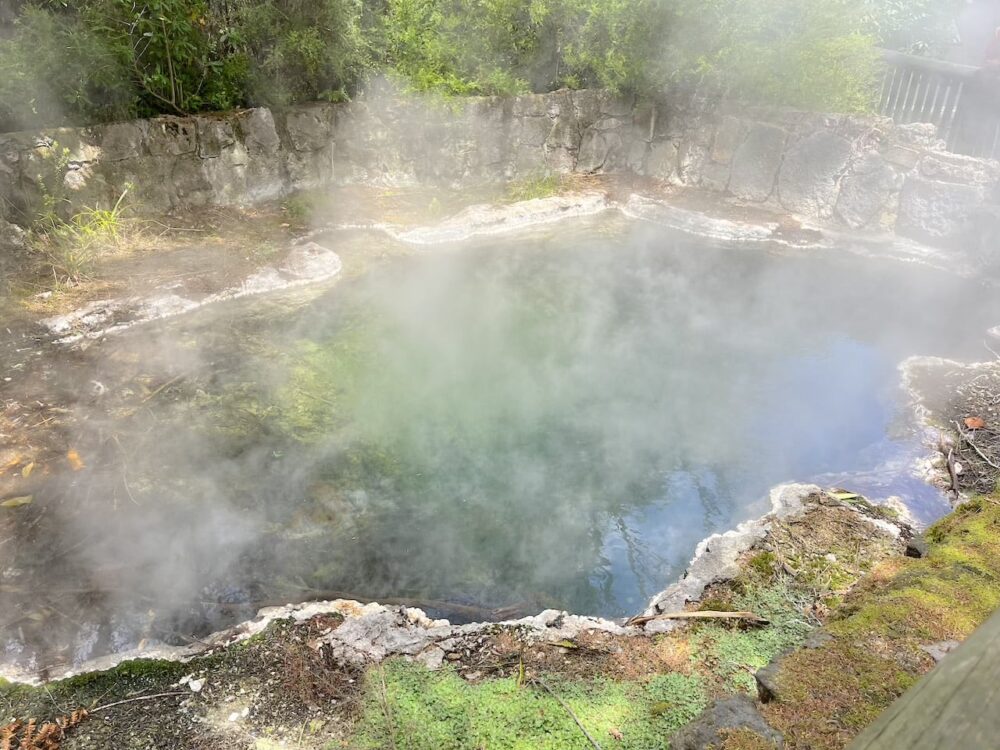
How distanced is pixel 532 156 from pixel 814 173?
4392mm

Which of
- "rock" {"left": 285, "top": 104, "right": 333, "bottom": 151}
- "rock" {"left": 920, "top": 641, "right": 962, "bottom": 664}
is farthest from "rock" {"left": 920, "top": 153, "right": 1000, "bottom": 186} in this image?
"rock" {"left": 920, "top": 641, "right": 962, "bottom": 664}

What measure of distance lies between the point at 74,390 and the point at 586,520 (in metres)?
4.64

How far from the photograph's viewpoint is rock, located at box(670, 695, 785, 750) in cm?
238

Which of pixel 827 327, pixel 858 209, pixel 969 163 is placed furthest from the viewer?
pixel 858 209

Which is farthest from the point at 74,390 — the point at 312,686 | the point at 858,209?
the point at 858,209

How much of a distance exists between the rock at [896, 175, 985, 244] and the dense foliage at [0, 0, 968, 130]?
71.7 inches

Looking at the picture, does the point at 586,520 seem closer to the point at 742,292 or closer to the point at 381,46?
the point at 742,292

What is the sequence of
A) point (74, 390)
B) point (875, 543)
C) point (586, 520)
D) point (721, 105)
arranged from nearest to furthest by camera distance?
point (875, 543), point (586, 520), point (74, 390), point (721, 105)

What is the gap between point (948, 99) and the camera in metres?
10.4

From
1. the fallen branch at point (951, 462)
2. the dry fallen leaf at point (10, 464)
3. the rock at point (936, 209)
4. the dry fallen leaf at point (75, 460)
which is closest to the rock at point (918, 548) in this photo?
the fallen branch at point (951, 462)

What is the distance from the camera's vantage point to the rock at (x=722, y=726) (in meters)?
2.38

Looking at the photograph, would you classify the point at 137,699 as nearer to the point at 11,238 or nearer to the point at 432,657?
the point at 432,657

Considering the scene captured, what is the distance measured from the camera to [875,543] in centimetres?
433

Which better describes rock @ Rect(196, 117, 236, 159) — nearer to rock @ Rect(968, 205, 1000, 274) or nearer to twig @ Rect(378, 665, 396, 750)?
twig @ Rect(378, 665, 396, 750)
